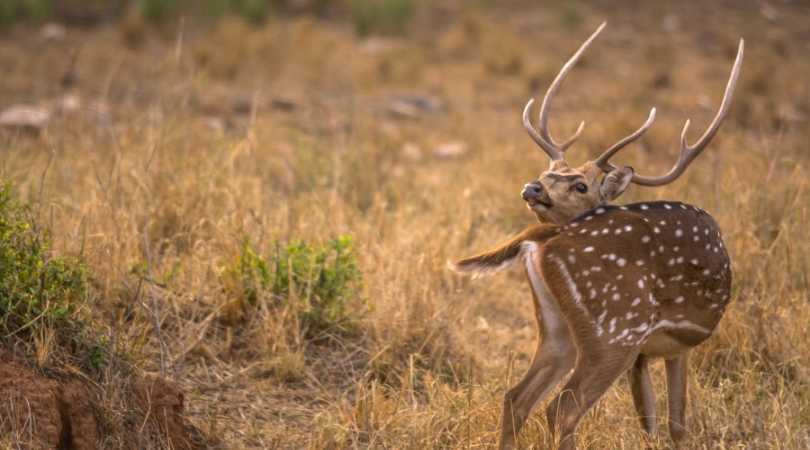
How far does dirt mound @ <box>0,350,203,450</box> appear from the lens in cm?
401

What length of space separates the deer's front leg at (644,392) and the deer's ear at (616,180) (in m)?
0.69

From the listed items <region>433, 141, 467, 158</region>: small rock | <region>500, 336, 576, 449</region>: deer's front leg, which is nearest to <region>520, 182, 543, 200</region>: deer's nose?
<region>500, 336, 576, 449</region>: deer's front leg

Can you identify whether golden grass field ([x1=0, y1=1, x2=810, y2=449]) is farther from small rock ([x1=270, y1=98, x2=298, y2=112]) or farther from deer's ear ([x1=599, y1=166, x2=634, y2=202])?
deer's ear ([x1=599, y1=166, x2=634, y2=202])

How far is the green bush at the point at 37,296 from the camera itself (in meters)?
4.44

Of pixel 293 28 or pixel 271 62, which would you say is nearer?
pixel 271 62

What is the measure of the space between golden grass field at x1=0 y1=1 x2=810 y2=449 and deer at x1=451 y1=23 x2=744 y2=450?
8.4 inches

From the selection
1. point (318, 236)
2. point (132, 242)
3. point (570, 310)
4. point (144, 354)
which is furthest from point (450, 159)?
point (570, 310)

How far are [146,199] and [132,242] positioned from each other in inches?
24.6

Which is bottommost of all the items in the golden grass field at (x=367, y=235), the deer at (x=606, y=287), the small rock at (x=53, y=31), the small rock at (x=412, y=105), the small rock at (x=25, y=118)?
the small rock at (x=53, y=31)

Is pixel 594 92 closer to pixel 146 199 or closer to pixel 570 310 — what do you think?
pixel 146 199

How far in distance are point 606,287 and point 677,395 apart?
0.76 m

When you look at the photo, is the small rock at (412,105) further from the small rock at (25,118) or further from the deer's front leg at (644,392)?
the deer's front leg at (644,392)

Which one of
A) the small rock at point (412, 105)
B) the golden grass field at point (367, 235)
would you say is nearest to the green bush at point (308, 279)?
the golden grass field at point (367, 235)

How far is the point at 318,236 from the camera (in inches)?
241
